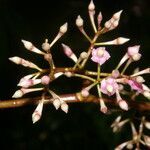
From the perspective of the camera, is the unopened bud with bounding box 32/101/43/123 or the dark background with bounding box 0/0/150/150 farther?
the dark background with bounding box 0/0/150/150

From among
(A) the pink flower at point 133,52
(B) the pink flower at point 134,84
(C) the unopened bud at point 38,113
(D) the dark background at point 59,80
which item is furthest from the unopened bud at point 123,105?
(D) the dark background at point 59,80

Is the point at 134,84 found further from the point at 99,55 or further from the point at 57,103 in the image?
the point at 57,103

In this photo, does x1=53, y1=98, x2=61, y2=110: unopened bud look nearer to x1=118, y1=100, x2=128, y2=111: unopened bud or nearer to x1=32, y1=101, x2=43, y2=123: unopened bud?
x1=32, y1=101, x2=43, y2=123: unopened bud

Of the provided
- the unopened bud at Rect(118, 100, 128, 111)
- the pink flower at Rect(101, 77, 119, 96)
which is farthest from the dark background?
the pink flower at Rect(101, 77, 119, 96)

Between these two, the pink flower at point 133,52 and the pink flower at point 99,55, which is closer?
the pink flower at point 99,55

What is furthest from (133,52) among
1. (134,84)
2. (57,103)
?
(57,103)

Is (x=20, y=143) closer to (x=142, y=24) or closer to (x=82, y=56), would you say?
(x=142, y=24)

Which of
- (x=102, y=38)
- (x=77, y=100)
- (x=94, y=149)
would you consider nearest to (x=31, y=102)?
(x=77, y=100)

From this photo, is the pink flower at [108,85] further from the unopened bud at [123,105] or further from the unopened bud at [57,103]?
the unopened bud at [57,103]
